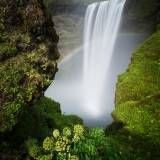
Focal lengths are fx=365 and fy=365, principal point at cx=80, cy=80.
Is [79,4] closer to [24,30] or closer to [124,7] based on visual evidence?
[124,7]

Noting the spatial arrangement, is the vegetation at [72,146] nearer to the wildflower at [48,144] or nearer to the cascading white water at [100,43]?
the wildflower at [48,144]

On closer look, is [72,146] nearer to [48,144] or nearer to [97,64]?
[48,144]

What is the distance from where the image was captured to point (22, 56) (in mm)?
9562

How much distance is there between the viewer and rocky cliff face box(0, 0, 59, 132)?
8594 millimetres

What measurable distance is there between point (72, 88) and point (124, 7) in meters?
9.44

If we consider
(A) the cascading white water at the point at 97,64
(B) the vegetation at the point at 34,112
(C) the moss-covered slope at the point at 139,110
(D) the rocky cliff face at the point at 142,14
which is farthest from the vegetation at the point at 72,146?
(D) the rocky cliff face at the point at 142,14

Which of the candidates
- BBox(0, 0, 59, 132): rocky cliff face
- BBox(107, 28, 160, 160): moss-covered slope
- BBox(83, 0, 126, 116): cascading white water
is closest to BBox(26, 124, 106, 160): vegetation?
BBox(0, 0, 59, 132): rocky cliff face

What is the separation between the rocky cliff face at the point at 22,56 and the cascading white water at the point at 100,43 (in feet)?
74.5

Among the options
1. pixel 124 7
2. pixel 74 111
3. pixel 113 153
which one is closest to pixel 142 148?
pixel 113 153

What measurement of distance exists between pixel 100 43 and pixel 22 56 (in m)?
26.7

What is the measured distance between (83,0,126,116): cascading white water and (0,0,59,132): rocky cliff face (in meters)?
A: 22.7

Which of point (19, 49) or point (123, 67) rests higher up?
point (123, 67)

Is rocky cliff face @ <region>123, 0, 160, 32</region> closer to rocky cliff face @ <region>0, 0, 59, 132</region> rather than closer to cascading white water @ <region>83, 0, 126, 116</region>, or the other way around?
cascading white water @ <region>83, 0, 126, 116</region>

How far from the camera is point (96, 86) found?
34906 millimetres
